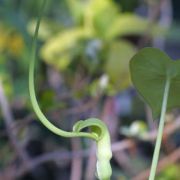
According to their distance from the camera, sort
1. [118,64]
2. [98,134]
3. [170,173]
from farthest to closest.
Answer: [118,64] < [170,173] < [98,134]

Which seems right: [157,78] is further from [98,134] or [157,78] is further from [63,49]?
[63,49]

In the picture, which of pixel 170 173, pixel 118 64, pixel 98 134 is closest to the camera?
pixel 98 134

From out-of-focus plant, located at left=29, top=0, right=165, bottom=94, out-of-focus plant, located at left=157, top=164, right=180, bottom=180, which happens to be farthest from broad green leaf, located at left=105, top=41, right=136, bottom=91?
out-of-focus plant, located at left=157, top=164, right=180, bottom=180

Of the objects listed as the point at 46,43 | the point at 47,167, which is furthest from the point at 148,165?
the point at 46,43

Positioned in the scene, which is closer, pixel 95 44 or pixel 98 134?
pixel 98 134

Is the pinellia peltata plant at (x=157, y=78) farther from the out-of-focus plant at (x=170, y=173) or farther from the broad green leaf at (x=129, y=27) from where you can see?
the broad green leaf at (x=129, y=27)

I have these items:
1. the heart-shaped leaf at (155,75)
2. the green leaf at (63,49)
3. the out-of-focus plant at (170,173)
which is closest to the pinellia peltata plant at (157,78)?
the heart-shaped leaf at (155,75)

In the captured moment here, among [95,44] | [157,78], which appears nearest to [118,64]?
[95,44]

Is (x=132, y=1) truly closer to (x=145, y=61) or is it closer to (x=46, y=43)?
(x=46, y=43)
